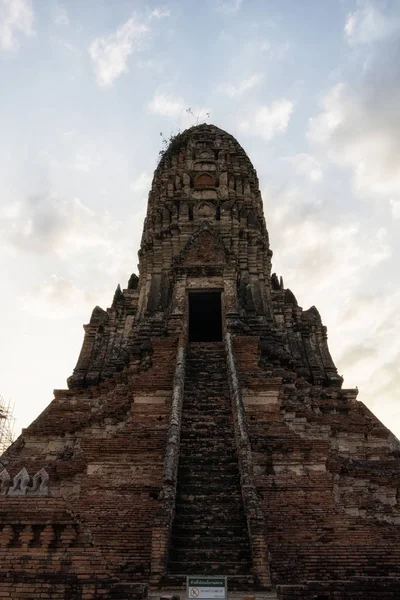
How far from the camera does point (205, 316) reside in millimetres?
20578

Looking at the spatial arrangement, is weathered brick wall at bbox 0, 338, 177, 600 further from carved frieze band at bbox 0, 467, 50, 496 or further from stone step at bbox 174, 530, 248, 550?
stone step at bbox 174, 530, 248, 550

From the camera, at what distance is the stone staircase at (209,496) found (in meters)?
7.32

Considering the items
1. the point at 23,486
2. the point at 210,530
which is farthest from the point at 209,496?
the point at 23,486

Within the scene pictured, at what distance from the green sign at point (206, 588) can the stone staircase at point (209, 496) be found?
110 cm

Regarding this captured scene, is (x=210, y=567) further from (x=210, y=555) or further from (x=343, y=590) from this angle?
(x=343, y=590)

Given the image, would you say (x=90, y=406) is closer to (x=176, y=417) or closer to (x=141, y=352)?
(x=141, y=352)

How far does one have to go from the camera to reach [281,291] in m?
21.2

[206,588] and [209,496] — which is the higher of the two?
[209,496]

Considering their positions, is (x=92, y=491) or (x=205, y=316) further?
(x=205, y=316)

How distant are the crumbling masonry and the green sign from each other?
812 millimetres

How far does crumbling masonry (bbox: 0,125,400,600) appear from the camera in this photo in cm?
671

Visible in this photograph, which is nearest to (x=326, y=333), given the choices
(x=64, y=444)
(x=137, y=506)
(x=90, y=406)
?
(x=90, y=406)

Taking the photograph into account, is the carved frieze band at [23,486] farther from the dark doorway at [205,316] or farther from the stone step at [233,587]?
the dark doorway at [205,316]

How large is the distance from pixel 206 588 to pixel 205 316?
15.1 meters
